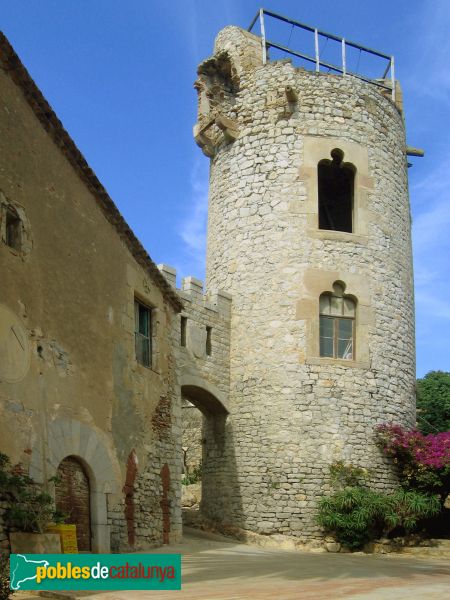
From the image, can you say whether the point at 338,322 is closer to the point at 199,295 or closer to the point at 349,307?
the point at 349,307

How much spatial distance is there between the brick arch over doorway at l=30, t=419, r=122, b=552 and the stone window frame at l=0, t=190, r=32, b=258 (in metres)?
2.43

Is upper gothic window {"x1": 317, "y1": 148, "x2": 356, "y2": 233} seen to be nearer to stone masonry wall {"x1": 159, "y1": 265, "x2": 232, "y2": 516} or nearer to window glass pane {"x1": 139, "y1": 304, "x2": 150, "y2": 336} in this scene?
stone masonry wall {"x1": 159, "y1": 265, "x2": 232, "y2": 516}

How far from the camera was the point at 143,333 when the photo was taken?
16.1m

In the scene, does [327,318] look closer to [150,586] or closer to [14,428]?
[14,428]

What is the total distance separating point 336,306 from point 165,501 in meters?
6.51

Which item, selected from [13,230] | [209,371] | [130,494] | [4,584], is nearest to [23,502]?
[4,584]

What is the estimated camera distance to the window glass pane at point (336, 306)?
2005 cm

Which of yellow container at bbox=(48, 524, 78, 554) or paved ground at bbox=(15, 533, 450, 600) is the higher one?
yellow container at bbox=(48, 524, 78, 554)

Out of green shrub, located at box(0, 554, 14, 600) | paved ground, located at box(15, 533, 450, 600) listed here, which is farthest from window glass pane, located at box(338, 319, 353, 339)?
green shrub, located at box(0, 554, 14, 600)

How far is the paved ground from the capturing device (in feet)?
28.5

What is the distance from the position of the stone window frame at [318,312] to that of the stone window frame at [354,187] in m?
0.98

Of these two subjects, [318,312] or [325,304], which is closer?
[318,312]

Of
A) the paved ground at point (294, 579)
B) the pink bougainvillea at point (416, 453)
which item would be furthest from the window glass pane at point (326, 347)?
the paved ground at point (294, 579)

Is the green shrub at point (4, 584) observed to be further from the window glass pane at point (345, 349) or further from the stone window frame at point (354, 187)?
the stone window frame at point (354, 187)
